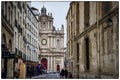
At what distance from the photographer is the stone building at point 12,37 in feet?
54.4

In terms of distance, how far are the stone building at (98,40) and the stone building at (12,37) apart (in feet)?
11.1

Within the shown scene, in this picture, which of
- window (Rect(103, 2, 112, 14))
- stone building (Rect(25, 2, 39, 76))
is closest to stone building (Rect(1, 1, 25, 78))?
stone building (Rect(25, 2, 39, 76))

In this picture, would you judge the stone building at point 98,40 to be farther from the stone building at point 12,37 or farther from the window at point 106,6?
the stone building at point 12,37

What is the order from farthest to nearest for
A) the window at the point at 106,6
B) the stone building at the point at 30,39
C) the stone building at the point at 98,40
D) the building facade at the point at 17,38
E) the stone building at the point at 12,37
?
the stone building at the point at 30,39, the building facade at the point at 17,38, the stone building at the point at 12,37, the window at the point at 106,6, the stone building at the point at 98,40

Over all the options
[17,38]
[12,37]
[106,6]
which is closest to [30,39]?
[17,38]

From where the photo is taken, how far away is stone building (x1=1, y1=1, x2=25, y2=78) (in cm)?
1658

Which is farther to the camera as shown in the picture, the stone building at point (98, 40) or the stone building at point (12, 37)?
the stone building at point (12, 37)

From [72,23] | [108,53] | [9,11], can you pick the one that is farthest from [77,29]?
[108,53]

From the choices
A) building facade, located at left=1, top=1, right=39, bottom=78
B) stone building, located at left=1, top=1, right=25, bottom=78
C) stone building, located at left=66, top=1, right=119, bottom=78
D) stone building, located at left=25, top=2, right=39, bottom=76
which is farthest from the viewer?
stone building, located at left=25, top=2, right=39, bottom=76

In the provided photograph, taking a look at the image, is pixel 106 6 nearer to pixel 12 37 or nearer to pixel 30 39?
pixel 12 37

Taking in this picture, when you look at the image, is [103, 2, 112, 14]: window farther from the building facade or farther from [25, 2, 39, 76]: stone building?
[25, 2, 39, 76]: stone building

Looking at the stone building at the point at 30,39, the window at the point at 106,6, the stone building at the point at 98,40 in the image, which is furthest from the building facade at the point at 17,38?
the window at the point at 106,6

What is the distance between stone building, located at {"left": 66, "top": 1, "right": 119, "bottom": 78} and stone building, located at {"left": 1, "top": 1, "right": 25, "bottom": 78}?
338 centimetres

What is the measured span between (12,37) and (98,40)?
4.31 m
